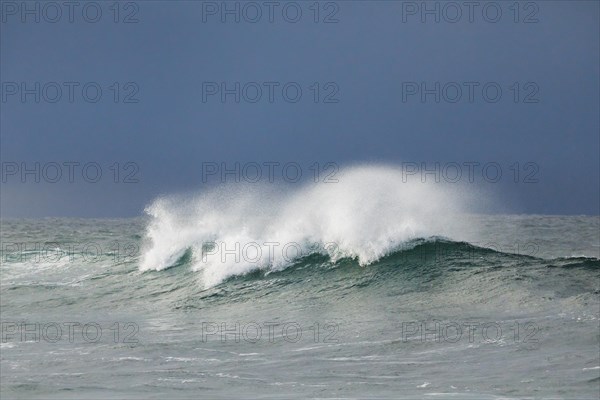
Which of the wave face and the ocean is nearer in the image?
the ocean

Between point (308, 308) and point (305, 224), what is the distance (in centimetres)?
654

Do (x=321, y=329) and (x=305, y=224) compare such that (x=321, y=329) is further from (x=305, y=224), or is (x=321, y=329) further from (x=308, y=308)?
(x=305, y=224)

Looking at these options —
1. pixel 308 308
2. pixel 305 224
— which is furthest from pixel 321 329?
pixel 305 224

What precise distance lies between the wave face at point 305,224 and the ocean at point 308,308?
7 centimetres

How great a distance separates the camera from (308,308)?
17750 millimetres

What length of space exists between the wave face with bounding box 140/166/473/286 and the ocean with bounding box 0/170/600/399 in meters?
0.07

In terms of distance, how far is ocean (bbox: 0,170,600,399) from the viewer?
11430 millimetres

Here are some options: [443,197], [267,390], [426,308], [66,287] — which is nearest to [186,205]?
[66,287]

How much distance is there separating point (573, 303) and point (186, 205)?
59.1 feet

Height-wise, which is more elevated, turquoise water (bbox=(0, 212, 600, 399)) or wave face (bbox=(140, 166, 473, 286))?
wave face (bbox=(140, 166, 473, 286))

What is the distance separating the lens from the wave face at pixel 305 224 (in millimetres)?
22328

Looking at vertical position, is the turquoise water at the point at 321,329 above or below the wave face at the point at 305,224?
below

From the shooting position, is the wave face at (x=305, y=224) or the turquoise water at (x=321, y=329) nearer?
the turquoise water at (x=321, y=329)

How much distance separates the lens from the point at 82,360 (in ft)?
43.4
